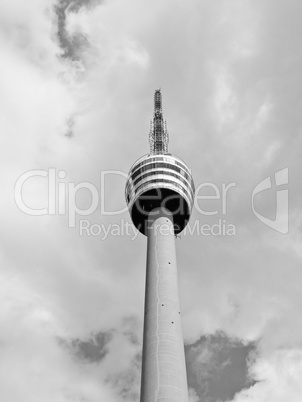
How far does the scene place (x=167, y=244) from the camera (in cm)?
7612

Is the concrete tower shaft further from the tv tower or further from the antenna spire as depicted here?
the antenna spire

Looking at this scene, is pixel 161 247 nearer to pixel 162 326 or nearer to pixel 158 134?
pixel 162 326

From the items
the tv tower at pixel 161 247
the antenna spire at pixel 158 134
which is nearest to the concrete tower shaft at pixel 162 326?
the tv tower at pixel 161 247

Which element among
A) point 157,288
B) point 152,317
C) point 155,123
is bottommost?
point 152,317

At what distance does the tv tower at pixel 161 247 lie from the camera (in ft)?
192

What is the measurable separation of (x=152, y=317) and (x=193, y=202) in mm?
31708

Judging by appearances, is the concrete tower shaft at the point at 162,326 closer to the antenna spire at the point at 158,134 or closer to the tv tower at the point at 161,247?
the tv tower at the point at 161,247

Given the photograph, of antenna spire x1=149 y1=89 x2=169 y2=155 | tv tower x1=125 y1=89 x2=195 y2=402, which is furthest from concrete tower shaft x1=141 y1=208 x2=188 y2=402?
antenna spire x1=149 y1=89 x2=169 y2=155

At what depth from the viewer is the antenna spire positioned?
3861 inches

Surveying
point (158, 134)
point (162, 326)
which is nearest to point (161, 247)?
point (162, 326)

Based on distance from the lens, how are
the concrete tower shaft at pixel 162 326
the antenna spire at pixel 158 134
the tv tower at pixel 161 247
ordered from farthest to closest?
the antenna spire at pixel 158 134, the tv tower at pixel 161 247, the concrete tower shaft at pixel 162 326

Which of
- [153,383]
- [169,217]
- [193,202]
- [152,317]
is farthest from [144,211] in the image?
[153,383]

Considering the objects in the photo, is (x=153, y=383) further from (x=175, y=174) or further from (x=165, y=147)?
(x=165, y=147)

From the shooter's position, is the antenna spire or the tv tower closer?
the tv tower
